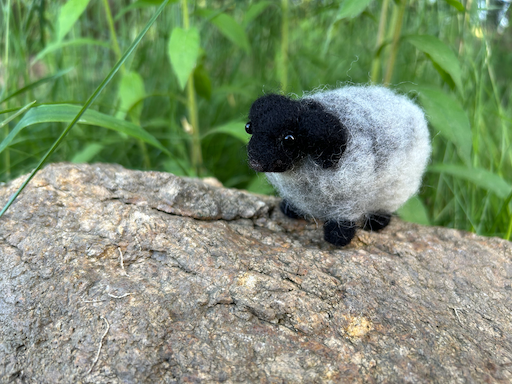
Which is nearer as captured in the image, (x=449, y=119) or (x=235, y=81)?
(x=449, y=119)

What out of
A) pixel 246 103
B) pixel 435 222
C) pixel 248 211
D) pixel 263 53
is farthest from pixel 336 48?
pixel 248 211

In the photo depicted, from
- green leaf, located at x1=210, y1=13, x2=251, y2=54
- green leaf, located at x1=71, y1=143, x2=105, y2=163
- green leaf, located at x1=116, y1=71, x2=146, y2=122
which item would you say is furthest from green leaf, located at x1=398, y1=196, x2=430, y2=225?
green leaf, located at x1=71, y1=143, x2=105, y2=163

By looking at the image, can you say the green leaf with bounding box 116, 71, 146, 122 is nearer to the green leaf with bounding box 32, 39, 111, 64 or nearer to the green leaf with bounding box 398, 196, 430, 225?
the green leaf with bounding box 32, 39, 111, 64

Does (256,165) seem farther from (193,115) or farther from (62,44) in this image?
(62,44)

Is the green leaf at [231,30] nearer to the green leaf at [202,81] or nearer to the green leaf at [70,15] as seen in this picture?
the green leaf at [202,81]

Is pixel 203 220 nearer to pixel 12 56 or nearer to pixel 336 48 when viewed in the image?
pixel 12 56

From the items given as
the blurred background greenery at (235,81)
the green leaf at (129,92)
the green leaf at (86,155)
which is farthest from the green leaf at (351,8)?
the green leaf at (86,155)

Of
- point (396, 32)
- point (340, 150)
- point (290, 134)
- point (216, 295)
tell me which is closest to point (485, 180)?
point (396, 32)
